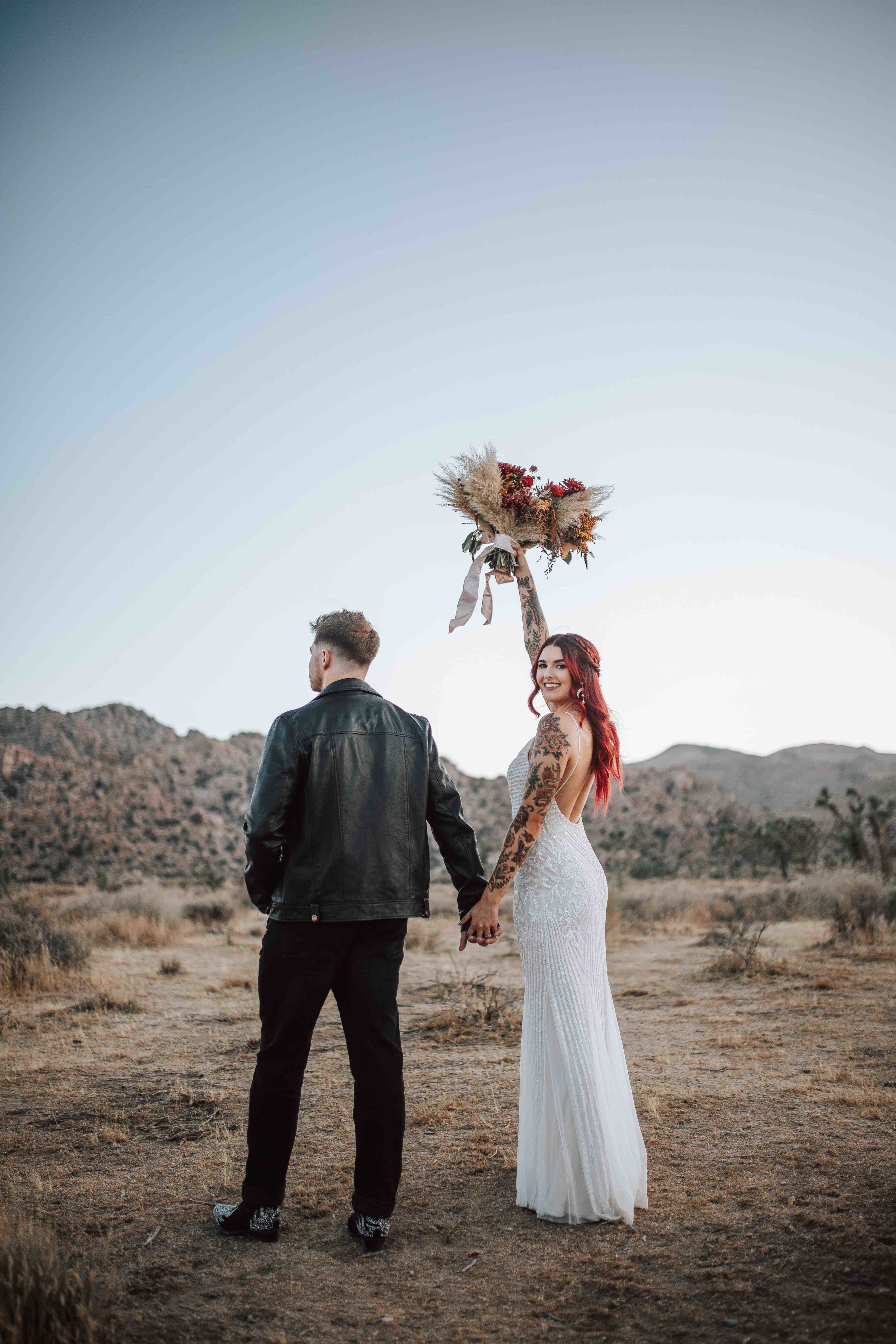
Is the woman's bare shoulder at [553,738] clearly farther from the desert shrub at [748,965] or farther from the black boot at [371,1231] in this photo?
the desert shrub at [748,965]

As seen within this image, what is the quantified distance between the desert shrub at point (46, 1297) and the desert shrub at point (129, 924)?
1151cm

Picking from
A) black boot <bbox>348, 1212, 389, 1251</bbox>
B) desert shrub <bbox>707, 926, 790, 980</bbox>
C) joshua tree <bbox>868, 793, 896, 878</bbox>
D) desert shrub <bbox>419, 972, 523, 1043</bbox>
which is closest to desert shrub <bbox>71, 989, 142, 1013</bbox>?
desert shrub <bbox>419, 972, 523, 1043</bbox>

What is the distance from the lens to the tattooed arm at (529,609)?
164 inches

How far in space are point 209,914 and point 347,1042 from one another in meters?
14.8

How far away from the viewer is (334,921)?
10.6ft

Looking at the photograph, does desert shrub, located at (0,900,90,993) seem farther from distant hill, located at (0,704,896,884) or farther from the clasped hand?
distant hill, located at (0,704,896,884)

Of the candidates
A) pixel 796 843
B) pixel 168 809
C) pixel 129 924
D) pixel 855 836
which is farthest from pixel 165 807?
pixel 855 836

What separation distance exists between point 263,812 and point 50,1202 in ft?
6.88

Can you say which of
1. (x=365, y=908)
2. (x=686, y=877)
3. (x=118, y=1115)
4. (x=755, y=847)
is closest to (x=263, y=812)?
(x=365, y=908)

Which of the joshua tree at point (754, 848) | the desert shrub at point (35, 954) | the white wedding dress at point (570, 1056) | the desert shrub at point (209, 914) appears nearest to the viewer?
the white wedding dress at point (570, 1056)

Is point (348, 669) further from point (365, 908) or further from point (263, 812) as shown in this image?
point (365, 908)

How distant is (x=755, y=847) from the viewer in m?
30.2

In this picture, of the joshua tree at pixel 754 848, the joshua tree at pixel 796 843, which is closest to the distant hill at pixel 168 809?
the joshua tree at pixel 754 848

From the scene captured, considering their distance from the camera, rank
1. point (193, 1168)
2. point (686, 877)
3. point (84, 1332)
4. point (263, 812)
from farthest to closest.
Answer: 1. point (686, 877)
2. point (193, 1168)
3. point (263, 812)
4. point (84, 1332)
